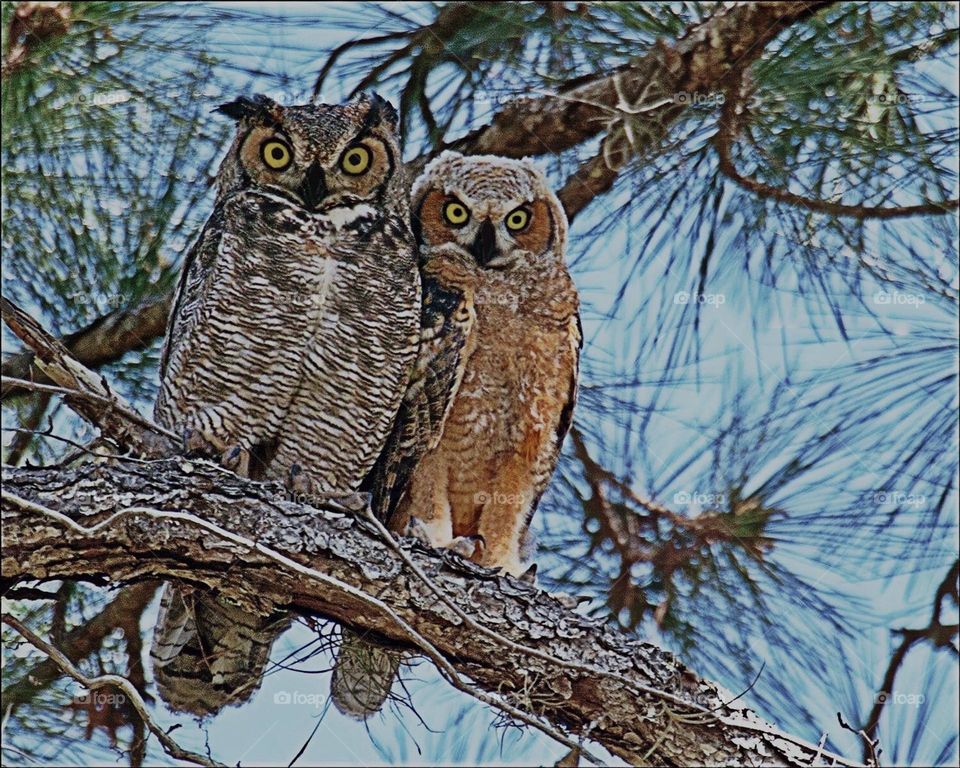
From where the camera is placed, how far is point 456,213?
2.70m

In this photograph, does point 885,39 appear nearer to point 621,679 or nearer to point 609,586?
point 609,586

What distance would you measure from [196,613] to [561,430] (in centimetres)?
92

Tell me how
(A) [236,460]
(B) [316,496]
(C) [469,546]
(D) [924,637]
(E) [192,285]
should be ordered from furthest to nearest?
(D) [924,637] < (C) [469,546] < (E) [192,285] < (A) [236,460] < (B) [316,496]

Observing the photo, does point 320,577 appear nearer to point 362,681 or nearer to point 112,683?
point 112,683

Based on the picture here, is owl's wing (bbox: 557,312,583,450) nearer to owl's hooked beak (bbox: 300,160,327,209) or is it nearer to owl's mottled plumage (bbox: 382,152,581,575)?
owl's mottled plumage (bbox: 382,152,581,575)

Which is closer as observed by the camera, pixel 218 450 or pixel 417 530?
Answer: pixel 218 450

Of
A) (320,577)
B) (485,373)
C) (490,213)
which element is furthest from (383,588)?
(490,213)

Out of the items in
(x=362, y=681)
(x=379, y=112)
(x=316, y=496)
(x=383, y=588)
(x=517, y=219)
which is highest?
(x=379, y=112)

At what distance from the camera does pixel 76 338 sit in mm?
2887

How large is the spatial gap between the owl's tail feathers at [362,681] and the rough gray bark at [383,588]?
0.37 m

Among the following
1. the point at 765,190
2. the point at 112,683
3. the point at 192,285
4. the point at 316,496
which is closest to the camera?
the point at 112,683

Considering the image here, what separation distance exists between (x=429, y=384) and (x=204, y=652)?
29.1 inches

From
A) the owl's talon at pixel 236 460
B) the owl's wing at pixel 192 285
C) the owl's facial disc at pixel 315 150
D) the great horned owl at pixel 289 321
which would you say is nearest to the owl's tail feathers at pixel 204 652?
the great horned owl at pixel 289 321

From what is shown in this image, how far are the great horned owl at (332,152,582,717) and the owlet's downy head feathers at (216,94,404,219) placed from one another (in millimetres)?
193
